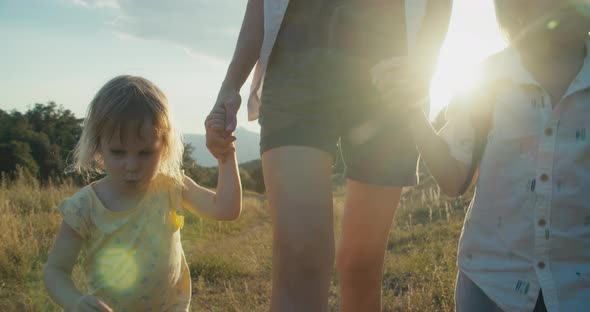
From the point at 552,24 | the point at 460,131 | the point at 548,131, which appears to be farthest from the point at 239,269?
the point at 552,24

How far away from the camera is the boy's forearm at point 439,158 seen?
5.65 feet

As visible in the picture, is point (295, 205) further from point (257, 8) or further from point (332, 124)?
point (257, 8)

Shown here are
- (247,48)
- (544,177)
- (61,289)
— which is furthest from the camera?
(247,48)

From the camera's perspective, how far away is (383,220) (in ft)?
7.23

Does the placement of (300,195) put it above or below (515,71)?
below

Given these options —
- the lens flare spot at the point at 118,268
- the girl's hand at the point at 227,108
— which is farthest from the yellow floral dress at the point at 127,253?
the girl's hand at the point at 227,108

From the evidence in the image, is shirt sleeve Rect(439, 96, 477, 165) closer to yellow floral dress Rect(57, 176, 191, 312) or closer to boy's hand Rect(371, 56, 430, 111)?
boy's hand Rect(371, 56, 430, 111)

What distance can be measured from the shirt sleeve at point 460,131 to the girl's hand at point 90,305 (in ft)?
4.34

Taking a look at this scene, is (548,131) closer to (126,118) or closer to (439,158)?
(439,158)

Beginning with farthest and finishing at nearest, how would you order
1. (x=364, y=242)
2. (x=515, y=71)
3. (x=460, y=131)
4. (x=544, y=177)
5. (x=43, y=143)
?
(x=43, y=143)
(x=364, y=242)
(x=460, y=131)
(x=515, y=71)
(x=544, y=177)

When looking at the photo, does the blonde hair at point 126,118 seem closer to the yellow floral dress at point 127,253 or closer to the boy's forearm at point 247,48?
the yellow floral dress at point 127,253

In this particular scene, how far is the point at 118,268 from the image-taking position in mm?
2035

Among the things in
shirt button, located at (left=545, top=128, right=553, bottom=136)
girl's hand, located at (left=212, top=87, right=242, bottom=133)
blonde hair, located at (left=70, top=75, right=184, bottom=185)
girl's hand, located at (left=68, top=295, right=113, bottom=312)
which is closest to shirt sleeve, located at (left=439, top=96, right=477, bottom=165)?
shirt button, located at (left=545, top=128, right=553, bottom=136)

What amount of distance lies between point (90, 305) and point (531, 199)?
1.50m
